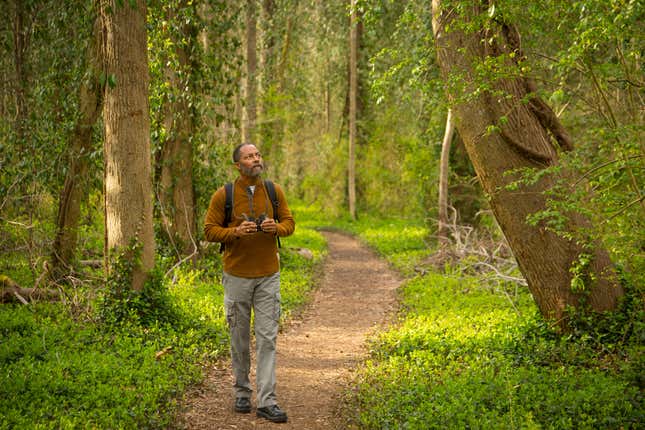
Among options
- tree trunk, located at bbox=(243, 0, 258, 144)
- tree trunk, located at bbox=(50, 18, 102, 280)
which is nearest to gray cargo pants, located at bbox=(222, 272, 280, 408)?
tree trunk, located at bbox=(50, 18, 102, 280)

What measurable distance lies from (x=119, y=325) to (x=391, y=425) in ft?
12.3

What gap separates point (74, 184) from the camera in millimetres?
9938

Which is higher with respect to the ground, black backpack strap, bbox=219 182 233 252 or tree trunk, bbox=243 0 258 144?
tree trunk, bbox=243 0 258 144

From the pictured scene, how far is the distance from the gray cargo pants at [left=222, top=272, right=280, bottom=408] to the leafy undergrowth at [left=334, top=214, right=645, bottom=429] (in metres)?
0.91

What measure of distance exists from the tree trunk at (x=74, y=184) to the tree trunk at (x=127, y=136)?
2.35 metres

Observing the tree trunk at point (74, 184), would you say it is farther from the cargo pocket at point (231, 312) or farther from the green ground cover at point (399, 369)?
the cargo pocket at point (231, 312)

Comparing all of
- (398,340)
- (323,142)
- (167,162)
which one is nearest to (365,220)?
(323,142)

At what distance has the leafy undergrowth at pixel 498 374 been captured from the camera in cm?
512

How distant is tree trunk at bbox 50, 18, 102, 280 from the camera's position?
966 cm

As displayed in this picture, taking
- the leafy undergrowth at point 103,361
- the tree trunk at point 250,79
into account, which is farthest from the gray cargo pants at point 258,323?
the tree trunk at point 250,79

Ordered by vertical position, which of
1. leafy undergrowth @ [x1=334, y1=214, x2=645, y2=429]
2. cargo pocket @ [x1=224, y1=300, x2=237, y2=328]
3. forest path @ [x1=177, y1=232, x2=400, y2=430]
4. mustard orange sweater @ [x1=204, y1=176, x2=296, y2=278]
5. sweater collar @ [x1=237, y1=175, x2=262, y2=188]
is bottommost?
forest path @ [x1=177, y1=232, x2=400, y2=430]

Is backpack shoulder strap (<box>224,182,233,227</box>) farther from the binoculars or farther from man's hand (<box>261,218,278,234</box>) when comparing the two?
man's hand (<box>261,218,278,234</box>)

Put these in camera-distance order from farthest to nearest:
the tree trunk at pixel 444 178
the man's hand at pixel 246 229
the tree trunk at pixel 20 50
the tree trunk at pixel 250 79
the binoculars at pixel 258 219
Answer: the tree trunk at pixel 250 79, the tree trunk at pixel 444 178, the tree trunk at pixel 20 50, the binoculars at pixel 258 219, the man's hand at pixel 246 229

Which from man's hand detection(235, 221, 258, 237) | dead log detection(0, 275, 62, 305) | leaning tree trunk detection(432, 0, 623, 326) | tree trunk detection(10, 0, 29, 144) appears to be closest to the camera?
man's hand detection(235, 221, 258, 237)
